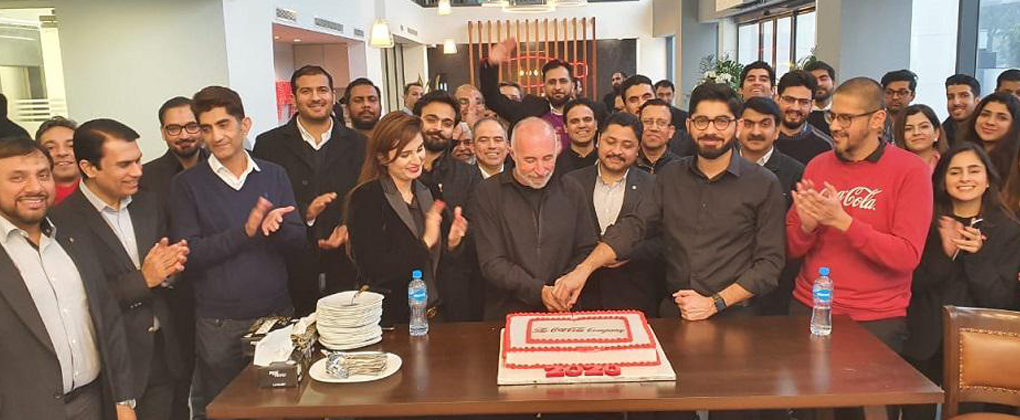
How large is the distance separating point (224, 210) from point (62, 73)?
4279 millimetres

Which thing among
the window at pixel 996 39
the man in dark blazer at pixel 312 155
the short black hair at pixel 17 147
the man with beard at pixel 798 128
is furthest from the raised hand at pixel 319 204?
the window at pixel 996 39

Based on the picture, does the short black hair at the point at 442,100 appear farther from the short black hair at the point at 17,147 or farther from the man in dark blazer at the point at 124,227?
the short black hair at the point at 17,147

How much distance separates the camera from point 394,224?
290cm

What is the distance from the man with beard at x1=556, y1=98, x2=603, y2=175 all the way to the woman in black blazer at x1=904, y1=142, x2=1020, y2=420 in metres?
1.73

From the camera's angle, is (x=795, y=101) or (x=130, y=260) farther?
(x=795, y=101)

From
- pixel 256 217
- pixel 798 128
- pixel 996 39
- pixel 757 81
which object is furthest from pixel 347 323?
pixel 996 39

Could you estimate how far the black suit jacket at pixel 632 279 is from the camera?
3240 millimetres

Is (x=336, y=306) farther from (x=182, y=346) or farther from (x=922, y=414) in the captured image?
(x=922, y=414)

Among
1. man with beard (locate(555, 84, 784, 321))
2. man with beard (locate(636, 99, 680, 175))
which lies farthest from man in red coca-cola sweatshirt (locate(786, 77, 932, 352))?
man with beard (locate(636, 99, 680, 175))

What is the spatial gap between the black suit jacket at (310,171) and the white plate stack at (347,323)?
3.47ft

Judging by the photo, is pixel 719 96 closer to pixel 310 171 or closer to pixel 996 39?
pixel 310 171

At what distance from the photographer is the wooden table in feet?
6.78

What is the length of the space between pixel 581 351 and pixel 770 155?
187 centimetres

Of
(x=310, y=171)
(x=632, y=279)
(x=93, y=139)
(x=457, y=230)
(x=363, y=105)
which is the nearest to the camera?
(x=93, y=139)
